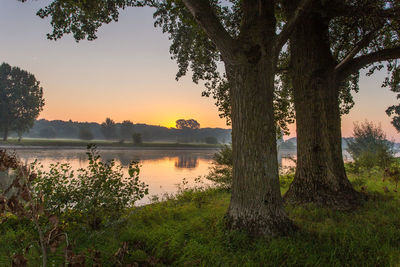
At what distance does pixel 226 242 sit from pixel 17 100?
184 feet

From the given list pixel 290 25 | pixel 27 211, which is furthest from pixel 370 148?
pixel 27 211

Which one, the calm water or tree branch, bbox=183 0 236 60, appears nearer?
tree branch, bbox=183 0 236 60

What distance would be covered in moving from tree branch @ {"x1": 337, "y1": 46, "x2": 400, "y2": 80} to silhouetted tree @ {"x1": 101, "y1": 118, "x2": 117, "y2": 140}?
278 feet

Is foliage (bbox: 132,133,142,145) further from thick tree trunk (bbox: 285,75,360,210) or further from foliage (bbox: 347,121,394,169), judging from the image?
thick tree trunk (bbox: 285,75,360,210)

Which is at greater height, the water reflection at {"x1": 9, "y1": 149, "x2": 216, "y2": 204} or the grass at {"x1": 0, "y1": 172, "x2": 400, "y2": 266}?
the grass at {"x1": 0, "y1": 172, "x2": 400, "y2": 266}

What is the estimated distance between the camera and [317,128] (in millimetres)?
5578

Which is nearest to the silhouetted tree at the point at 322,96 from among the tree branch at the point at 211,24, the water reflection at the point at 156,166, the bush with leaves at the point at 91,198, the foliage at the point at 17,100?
the tree branch at the point at 211,24

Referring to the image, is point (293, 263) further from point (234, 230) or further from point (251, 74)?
point (251, 74)

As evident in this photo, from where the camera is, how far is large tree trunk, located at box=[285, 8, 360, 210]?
5418 millimetres

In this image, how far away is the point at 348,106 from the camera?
9.43 metres

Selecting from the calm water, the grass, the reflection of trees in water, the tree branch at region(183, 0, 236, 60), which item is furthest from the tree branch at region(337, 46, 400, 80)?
the reflection of trees in water

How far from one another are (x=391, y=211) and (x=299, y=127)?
257 cm

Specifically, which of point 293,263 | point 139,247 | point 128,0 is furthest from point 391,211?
point 128,0

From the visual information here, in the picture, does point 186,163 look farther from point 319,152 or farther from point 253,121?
point 253,121
